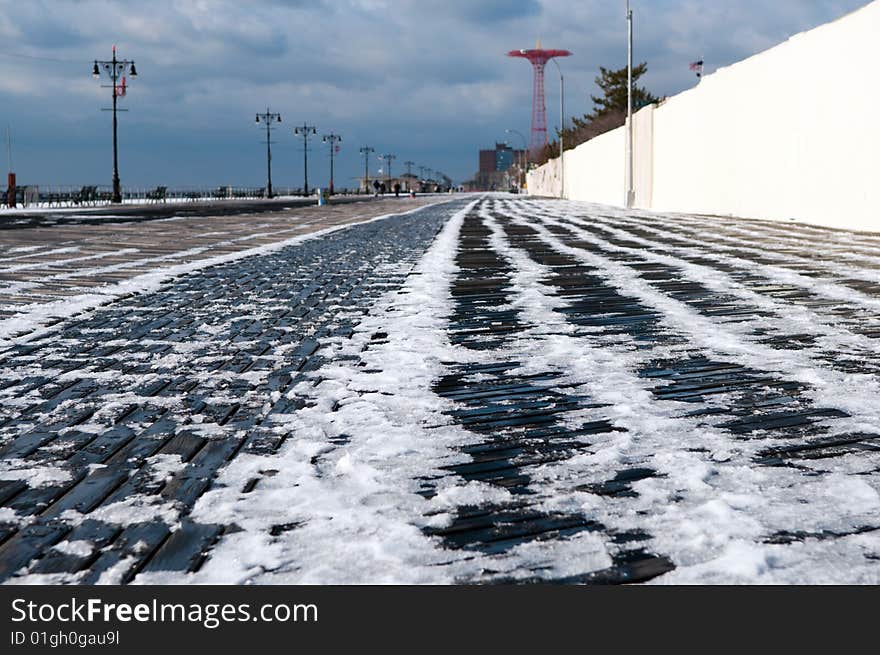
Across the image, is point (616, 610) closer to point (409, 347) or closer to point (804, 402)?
point (804, 402)

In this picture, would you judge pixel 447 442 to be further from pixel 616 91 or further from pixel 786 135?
pixel 616 91

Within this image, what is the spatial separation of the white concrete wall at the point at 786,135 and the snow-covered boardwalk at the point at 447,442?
43.1 feet

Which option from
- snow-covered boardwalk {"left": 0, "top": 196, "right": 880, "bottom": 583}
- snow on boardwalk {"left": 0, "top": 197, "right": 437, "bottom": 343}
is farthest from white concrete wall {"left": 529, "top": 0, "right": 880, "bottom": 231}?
snow-covered boardwalk {"left": 0, "top": 196, "right": 880, "bottom": 583}

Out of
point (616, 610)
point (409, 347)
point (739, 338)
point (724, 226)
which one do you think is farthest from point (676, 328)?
point (724, 226)

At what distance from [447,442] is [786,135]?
22.9 metres

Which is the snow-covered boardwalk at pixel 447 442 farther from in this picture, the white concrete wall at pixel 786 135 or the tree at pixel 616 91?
the tree at pixel 616 91

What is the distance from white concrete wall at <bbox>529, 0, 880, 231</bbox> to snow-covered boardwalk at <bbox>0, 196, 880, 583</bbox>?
13150mm

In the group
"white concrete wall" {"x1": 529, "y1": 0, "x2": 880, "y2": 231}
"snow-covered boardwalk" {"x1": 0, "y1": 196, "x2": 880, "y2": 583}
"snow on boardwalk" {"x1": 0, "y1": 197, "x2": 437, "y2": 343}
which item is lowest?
"snow-covered boardwalk" {"x1": 0, "y1": 196, "x2": 880, "y2": 583}

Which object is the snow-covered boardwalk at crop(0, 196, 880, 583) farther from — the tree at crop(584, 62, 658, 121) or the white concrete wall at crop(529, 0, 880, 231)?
the tree at crop(584, 62, 658, 121)

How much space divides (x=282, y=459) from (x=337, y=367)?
1949 millimetres

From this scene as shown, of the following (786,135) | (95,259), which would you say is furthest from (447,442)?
(786,135)

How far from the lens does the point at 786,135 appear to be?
2452 cm

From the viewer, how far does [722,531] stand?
3.03m

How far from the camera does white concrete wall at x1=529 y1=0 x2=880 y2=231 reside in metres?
20.1
